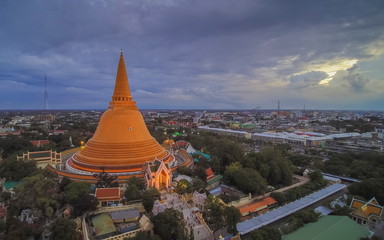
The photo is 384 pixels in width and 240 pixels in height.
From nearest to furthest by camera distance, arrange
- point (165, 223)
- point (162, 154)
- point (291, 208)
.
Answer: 1. point (165, 223)
2. point (291, 208)
3. point (162, 154)

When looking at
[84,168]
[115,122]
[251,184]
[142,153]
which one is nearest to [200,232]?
[251,184]

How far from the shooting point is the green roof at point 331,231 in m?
15.8

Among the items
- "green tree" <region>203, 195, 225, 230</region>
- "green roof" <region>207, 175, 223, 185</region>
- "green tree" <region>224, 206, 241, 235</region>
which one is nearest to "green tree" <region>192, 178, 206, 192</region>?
"green roof" <region>207, 175, 223, 185</region>

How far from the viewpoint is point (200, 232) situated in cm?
1733

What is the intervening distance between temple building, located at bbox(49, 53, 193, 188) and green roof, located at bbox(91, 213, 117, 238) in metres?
6.14

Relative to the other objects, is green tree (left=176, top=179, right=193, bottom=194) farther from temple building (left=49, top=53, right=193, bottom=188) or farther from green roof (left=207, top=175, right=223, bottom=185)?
green roof (left=207, top=175, right=223, bottom=185)

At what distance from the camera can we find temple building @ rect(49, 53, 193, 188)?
81.6ft

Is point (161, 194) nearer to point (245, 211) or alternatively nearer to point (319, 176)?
point (245, 211)

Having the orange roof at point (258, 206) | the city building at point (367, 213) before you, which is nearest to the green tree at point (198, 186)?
the orange roof at point (258, 206)

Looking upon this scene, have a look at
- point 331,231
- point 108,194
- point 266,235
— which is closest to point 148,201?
point 108,194

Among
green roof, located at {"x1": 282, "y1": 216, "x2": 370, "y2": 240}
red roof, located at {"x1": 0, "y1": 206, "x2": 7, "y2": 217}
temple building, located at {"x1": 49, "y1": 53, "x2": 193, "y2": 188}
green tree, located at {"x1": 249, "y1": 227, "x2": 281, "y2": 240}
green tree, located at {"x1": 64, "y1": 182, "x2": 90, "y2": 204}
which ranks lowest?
red roof, located at {"x1": 0, "y1": 206, "x2": 7, "y2": 217}

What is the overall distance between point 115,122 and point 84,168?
6563 millimetres

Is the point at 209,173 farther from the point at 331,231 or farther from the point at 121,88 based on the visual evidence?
the point at 121,88

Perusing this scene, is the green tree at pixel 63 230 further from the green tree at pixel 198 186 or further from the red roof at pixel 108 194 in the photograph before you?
the green tree at pixel 198 186
